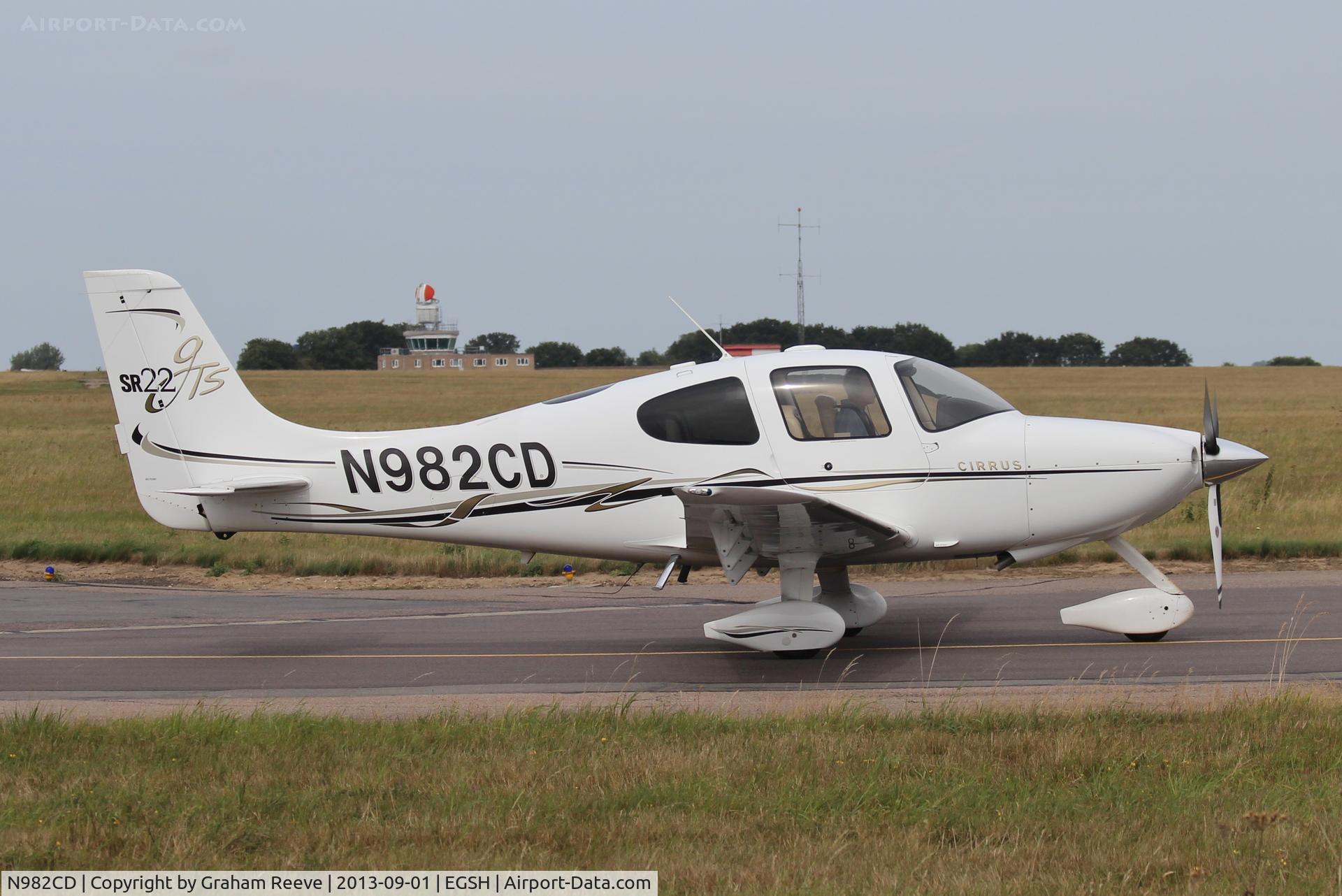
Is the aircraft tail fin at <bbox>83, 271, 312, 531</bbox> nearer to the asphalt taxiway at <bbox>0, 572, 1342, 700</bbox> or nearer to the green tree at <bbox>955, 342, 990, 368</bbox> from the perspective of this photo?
the asphalt taxiway at <bbox>0, 572, 1342, 700</bbox>

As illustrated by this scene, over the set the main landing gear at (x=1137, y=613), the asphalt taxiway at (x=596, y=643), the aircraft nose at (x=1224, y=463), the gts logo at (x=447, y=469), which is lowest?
the asphalt taxiway at (x=596, y=643)

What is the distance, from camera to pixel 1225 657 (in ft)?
30.2

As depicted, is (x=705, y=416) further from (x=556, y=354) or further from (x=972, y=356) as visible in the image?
(x=556, y=354)

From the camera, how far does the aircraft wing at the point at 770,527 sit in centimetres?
848

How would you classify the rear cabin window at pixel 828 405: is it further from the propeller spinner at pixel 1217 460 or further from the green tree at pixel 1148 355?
the green tree at pixel 1148 355

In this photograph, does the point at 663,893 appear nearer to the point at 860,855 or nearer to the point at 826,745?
the point at 860,855

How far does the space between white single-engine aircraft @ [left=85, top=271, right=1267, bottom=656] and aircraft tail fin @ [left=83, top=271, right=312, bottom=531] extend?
0.27m

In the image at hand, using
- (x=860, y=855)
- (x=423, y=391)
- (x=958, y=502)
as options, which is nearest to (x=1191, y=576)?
(x=958, y=502)

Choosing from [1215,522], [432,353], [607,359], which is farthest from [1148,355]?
[1215,522]

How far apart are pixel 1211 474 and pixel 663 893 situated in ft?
21.1

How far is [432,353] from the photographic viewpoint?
11162 centimetres

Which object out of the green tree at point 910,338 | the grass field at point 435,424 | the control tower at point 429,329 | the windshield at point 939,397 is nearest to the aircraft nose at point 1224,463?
the windshield at point 939,397

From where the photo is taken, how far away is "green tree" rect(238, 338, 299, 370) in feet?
304

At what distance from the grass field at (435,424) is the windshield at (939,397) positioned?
19.0 feet
